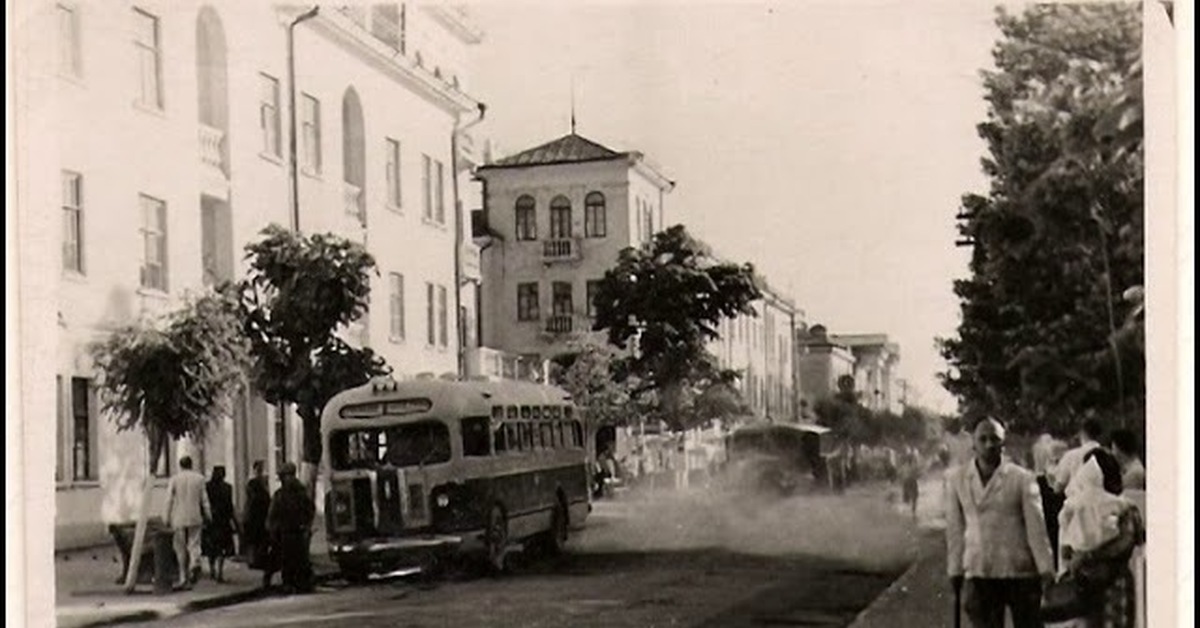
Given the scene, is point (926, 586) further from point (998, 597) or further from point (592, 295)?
point (592, 295)

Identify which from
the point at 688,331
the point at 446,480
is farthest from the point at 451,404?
the point at 688,331

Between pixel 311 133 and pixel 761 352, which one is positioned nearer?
pixel 761 352

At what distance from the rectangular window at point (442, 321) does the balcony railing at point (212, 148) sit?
0.46 meters

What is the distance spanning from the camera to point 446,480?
5.03 m

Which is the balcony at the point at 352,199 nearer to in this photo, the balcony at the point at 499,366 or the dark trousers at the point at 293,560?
the balcony at the point at 499,366

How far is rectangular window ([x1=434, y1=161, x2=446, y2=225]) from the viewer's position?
5.08 m

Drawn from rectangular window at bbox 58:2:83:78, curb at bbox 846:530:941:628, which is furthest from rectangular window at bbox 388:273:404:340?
curb at bbox 846:530:941:628

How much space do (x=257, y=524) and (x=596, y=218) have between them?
84 centimetres

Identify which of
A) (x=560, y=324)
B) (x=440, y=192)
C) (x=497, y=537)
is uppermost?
(x=440, y=192)

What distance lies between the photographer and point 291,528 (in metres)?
4.98

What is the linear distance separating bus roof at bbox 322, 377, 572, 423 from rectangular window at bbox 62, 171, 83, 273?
0.53 metres

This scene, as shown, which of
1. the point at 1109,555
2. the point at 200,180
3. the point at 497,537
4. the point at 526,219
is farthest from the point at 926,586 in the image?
the point at 200,180

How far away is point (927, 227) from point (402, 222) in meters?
0.98

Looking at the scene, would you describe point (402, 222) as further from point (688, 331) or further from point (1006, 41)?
point (1006, 41)
